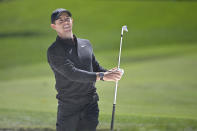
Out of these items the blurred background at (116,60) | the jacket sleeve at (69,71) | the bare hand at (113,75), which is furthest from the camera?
the blurred background at (116,60)

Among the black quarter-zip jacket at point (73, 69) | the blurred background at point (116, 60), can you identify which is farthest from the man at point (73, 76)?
the blurred background at point (116, 60)

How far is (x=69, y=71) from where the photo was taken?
Result: 5.48 m

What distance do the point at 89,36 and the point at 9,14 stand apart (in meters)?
13.2

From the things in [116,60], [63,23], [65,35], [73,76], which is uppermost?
[63,23]

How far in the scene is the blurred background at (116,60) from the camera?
1138cm

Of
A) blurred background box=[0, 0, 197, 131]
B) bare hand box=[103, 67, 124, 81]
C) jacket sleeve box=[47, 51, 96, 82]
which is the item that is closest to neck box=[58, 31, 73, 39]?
jacket sleeve box=[47, 51, 96, 82]

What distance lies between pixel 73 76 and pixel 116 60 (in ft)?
91.9

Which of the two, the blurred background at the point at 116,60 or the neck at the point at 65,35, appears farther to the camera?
the blurred background at the point at 116,60

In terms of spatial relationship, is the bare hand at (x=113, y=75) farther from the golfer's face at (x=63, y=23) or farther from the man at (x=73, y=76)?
the golfer's face at (x=63, y=23)

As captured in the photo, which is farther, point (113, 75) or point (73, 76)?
point (113, 75)

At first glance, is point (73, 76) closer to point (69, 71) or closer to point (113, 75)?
point (69, 71)

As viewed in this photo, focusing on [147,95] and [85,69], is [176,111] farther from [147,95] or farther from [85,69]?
[85,69]

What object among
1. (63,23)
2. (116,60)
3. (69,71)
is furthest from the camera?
(116,60)

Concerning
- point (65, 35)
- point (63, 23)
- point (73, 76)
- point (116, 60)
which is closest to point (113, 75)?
point (73, 76)
